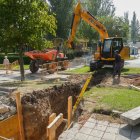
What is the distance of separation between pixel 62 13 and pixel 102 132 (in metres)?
32.4

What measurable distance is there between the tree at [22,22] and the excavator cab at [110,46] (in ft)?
14.8

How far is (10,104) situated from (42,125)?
4.95 feet

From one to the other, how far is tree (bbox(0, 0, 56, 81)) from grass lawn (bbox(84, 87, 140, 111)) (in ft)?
17.5

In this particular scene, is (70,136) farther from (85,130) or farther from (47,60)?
(47,60)

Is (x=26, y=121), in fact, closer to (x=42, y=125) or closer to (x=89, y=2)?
(x=42, y=125)

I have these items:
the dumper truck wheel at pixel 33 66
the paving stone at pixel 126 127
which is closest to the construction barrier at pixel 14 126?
the paving stone at pixel 126 127

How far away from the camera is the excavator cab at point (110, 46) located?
56.3ft

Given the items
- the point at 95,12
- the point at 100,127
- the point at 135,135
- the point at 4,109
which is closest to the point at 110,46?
the point at 4,109

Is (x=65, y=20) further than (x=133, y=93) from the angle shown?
Yes

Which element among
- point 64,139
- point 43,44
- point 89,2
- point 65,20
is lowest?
point 64,139

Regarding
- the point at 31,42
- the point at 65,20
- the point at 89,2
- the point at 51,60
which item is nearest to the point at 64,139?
the point at 31,42

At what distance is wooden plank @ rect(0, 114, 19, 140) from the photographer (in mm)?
7813

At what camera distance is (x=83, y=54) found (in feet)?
133

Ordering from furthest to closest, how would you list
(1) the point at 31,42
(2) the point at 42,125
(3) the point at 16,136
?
(1) the point at 31,42 → (2) the point at 42,125 → (3) the point at 16,136
